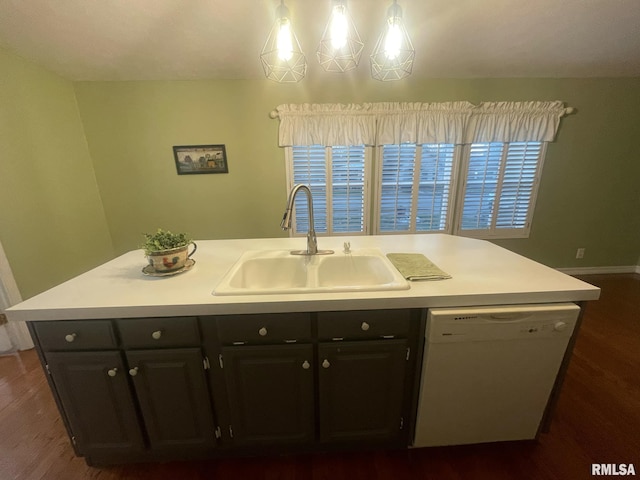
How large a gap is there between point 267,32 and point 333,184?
1506mm

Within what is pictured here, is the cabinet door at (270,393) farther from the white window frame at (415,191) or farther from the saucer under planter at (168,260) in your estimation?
the white window frame at (415,191)

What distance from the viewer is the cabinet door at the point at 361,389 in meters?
1.03

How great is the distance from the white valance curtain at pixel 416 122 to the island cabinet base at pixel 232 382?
2.26 metres

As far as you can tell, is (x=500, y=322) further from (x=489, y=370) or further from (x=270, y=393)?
(x=270, y=393)

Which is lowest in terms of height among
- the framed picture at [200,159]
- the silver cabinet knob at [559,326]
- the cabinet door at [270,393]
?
the cabinet door at [270,393]

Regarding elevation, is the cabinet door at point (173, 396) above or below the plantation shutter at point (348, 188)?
below

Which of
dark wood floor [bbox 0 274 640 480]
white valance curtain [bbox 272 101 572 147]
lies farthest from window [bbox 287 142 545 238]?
dark wood floor [bbox 0 274 640 480]

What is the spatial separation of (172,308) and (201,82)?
8.61ft

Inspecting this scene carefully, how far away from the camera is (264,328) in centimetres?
97

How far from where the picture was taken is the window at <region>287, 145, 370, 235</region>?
280 cm

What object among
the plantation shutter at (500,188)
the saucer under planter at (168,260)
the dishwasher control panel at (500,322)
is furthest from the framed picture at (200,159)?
the plantation shutter at (500,188)

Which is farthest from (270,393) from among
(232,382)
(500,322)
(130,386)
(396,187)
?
(396,187)

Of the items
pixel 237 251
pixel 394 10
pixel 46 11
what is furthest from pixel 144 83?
pixel 394 10

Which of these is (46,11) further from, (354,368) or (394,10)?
(354,368)
